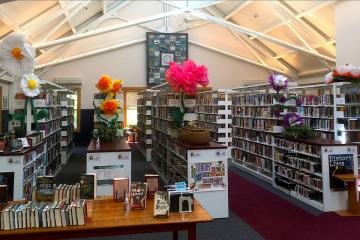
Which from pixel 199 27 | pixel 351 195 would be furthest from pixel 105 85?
pixel 199 27

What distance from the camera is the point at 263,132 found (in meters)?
8.21

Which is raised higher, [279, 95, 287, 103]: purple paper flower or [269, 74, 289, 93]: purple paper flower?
[269, 74, 289, 93]: purple paper flower

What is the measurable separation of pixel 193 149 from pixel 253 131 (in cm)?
426

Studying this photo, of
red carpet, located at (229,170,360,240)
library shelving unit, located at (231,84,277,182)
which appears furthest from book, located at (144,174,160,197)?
library shelving unit, located at (231,84,277,182)

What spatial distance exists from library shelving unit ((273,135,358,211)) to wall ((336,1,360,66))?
4.03 m

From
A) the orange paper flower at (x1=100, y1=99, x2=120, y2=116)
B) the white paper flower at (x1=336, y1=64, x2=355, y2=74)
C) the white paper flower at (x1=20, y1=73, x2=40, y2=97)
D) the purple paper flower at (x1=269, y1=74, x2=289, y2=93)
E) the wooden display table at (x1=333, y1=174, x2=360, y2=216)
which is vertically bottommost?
the wooden display table at (x1=333, y1=174, x2=360, y2=216)

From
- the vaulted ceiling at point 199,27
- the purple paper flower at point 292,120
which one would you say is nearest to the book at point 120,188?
the purple paper flower at point 292,120

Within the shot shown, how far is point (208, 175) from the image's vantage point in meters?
5.06

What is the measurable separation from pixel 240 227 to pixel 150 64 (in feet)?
40.8

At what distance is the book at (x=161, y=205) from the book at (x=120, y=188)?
1.09 feet

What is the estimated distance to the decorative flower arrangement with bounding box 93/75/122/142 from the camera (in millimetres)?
6352

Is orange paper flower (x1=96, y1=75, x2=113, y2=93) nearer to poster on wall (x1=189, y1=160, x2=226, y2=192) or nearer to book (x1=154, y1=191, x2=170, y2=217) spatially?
poster on wall (x1=189, y1=160, x2=226, y2=192)

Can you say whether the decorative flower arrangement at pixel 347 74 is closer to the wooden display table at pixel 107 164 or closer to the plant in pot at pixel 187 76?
the plant in pot at pixel 187 76

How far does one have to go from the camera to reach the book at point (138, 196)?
2.80 meters
